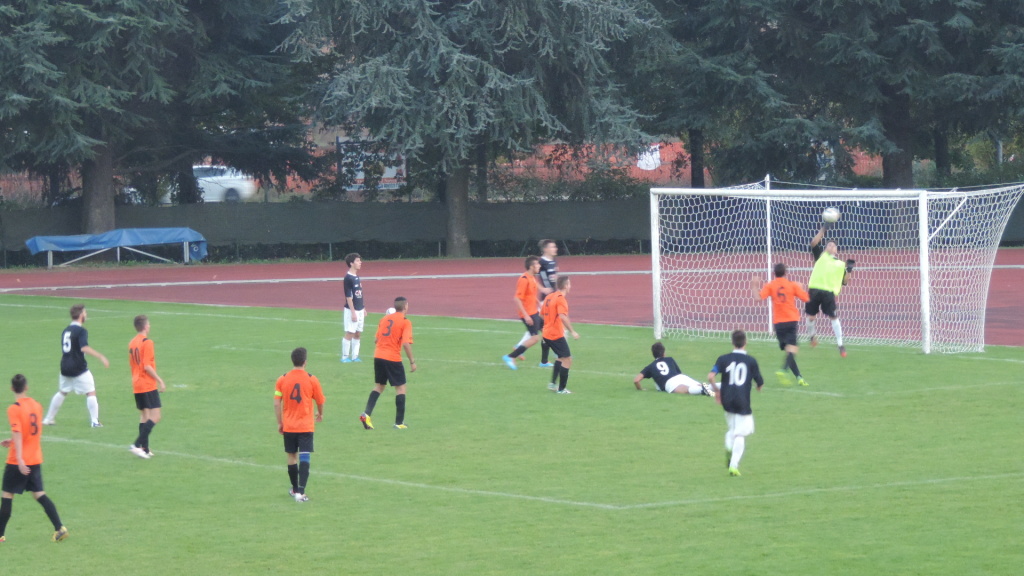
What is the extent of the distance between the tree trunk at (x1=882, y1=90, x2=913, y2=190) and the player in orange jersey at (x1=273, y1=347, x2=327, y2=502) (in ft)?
140

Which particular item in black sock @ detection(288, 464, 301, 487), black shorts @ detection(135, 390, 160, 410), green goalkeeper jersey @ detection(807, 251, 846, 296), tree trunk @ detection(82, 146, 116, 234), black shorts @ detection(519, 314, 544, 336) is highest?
tree trunk @ detection(82, 146, 116, 234)

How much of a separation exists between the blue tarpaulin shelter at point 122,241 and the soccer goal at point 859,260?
1808cm

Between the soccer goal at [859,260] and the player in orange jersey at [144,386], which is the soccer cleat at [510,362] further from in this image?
the player in orange jersey at [144,386]

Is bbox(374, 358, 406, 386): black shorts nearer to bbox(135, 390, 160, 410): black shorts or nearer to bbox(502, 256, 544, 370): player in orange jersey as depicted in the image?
bbox(135, 390, 160, 410): black shorts

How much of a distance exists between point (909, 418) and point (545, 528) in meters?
6.41

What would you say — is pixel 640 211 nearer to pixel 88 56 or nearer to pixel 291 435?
pixel 88 56

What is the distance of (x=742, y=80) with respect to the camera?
47281 mm

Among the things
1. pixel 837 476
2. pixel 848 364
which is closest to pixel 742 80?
pixel 848 364

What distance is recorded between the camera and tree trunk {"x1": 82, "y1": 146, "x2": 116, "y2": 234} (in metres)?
47.8

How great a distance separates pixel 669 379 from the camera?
17047 millimetres

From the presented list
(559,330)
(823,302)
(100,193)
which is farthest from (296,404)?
(100,193)

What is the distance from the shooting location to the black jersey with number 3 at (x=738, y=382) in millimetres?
11586

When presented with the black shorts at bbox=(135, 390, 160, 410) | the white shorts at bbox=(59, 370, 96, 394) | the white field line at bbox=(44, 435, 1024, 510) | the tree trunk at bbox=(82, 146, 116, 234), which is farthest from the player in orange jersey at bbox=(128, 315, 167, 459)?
the tree trunk at bbox=(82, 146, 116, 234)

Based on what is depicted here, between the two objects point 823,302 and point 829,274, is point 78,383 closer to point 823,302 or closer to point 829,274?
point 823,302
